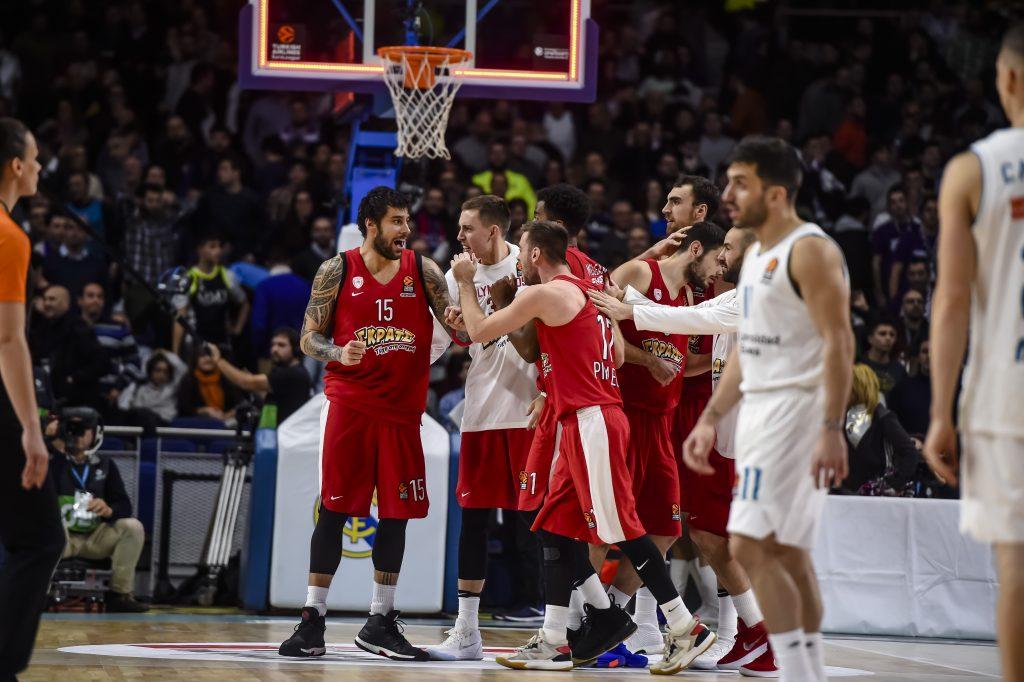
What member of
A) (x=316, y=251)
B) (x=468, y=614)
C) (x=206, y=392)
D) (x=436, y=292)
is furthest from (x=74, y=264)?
(x=468, y=614)

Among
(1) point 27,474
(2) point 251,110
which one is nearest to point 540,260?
(1) point 27,474

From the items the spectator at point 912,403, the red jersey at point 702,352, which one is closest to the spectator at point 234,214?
the spectator at point 912,403

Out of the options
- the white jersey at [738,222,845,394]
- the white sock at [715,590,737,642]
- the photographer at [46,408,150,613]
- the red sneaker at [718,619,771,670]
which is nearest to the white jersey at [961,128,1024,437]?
the white jersey at [738,222,845,394]

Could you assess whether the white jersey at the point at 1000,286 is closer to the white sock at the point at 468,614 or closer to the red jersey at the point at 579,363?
the red jersey at the point at 579,363

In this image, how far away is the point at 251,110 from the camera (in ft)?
53.2

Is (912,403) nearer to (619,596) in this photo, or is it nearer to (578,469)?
(619,596)

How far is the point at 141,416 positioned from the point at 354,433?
14.5 ft

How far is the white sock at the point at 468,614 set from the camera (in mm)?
7578

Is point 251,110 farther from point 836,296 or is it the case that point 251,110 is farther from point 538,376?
point 836,296

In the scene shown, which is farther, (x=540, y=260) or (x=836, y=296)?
(x=540, y=260)

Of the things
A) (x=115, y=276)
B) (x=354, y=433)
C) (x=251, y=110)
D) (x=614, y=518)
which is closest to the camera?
(x=614, y=518)

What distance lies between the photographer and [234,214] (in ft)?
47.0

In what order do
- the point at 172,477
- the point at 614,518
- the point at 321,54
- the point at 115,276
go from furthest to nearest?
the point at 115,276 < the point at 172,477 < the point at 321,54 < the point at 614,518

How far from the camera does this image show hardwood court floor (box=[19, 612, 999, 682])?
6613 mm
